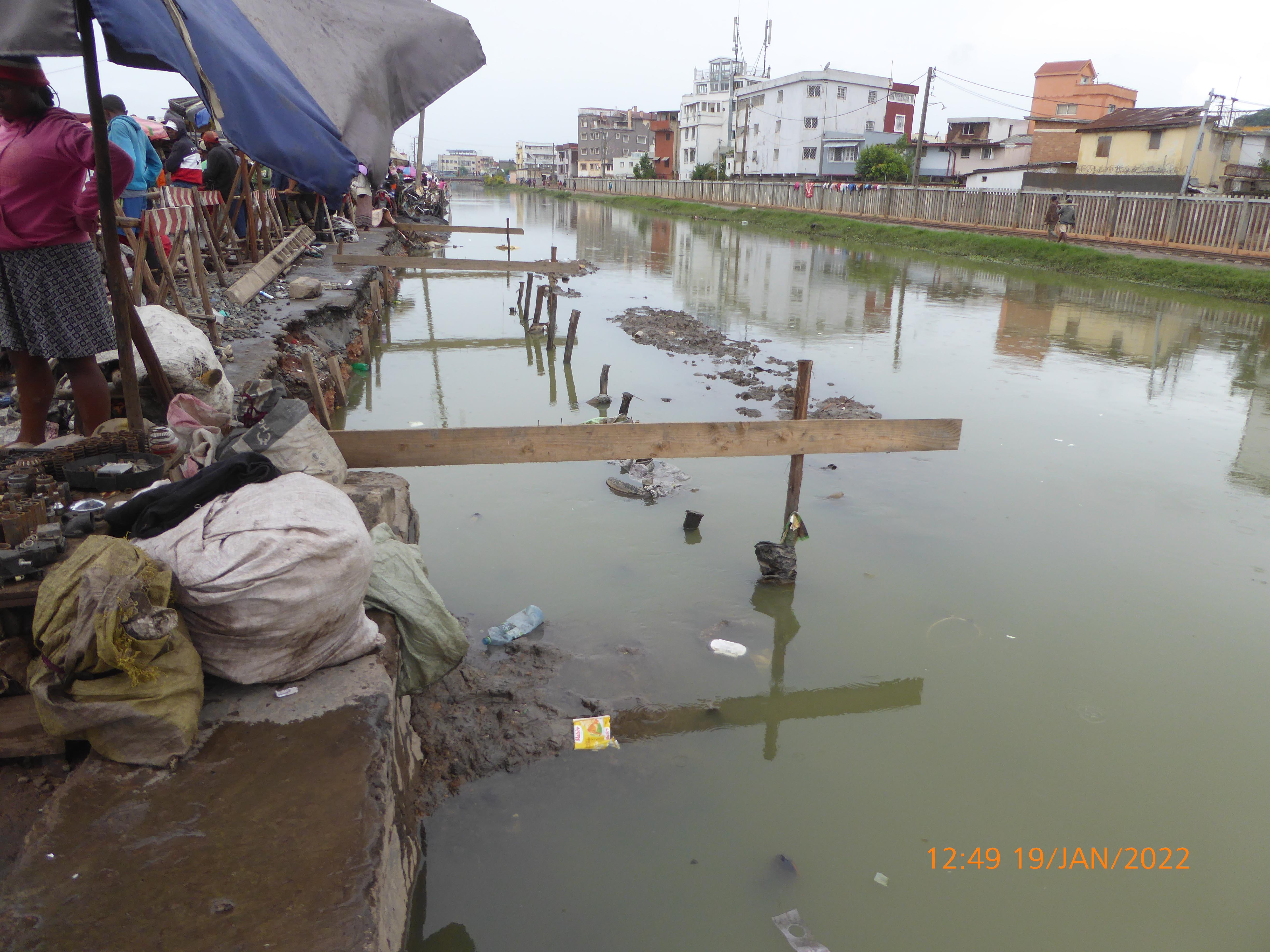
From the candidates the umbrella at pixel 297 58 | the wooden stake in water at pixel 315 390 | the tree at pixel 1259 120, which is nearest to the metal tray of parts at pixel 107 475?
the umbrella at pixel 297 58

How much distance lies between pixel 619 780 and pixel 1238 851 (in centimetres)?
236

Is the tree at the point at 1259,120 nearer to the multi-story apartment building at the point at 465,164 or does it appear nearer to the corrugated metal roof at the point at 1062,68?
the corrugated metal roof at the point at 1062,68

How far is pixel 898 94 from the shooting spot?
4881cm

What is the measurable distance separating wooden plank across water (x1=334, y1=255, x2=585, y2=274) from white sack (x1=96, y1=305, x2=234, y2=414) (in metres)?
7.78

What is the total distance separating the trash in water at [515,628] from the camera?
12.9ft

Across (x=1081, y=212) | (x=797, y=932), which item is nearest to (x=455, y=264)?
(x=797, y=932)

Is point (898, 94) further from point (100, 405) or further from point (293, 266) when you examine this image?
point (100, 405)

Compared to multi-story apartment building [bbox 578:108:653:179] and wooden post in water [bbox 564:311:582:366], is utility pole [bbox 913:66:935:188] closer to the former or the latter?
wooden post in water [bbox 564:311:582:366]

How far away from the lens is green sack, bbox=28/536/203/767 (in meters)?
1.85

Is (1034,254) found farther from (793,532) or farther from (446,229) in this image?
(793,532)

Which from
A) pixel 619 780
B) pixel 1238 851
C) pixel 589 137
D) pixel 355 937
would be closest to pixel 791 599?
pixel 619 780

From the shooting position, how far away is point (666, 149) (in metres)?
67.4

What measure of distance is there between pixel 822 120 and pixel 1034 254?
2968 centimetres

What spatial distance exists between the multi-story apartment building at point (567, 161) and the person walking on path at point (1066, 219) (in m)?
67.0
